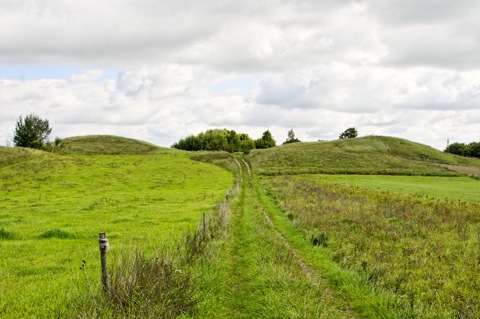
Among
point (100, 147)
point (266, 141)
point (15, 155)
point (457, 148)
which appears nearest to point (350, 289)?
point (15, 155)

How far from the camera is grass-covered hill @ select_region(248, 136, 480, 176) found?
73.1m

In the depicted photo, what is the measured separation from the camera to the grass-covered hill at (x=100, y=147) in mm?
99938

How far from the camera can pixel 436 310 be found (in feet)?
32.0

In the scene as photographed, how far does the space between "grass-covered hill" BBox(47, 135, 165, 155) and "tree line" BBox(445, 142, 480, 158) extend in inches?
4919

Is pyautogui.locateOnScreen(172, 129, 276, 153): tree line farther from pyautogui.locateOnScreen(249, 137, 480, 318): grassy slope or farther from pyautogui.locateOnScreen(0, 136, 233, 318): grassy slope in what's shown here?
pyautogui.locateOnScreen(249, 137, 480, 318): grassy slope

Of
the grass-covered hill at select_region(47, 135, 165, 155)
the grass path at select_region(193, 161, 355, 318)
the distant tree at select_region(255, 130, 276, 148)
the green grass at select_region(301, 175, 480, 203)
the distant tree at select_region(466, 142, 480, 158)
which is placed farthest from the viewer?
the distant tree at select_region(255, 130, 276, 148)

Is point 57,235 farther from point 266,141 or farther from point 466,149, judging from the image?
point 466,149

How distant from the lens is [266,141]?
167 metres

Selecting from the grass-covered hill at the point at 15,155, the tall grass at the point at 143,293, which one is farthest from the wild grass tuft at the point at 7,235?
the grass-covered hill at the point at 15,155

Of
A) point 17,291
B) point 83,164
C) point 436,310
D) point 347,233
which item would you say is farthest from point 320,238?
point 83,164

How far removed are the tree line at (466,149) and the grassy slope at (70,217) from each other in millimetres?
126201

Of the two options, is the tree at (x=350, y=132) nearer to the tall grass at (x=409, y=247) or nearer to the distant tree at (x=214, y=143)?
the distant tree at (x=214, y=143)

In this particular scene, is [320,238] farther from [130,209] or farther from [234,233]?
[130,209]

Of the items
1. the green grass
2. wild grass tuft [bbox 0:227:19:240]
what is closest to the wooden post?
wild grass tuft [bbox 0:227:19:240]
